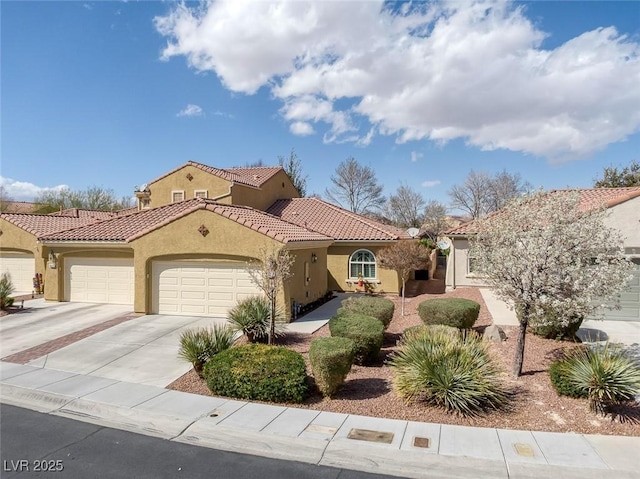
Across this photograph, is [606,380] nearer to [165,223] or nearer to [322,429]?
[322,429]

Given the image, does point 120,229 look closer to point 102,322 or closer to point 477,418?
point 102,322

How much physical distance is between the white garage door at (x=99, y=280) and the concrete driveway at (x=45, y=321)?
543 mm

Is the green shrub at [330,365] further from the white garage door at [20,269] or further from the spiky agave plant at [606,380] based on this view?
the white garage door at [20,269]

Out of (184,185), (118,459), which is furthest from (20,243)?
(118,459)

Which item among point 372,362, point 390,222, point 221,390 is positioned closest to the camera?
point 221,390

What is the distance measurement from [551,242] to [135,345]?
11.7m

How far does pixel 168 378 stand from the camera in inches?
396

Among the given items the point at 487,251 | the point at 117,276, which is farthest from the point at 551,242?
the point at 117,276

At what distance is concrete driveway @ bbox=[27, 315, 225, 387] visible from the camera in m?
10.4

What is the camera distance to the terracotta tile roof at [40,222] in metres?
24.3

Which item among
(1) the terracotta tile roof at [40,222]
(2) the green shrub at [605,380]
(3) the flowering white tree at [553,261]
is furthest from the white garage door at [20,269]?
(2) the green shrub at [605,380]

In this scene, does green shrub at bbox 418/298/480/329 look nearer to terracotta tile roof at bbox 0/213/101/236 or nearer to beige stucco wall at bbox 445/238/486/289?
beige stucco wall at bbox 445/238/486/289

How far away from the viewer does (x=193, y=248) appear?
1642 centimetres

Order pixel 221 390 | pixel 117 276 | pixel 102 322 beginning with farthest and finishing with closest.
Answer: pixel 117 276 < pixel 102 322 < pixel 221 390
